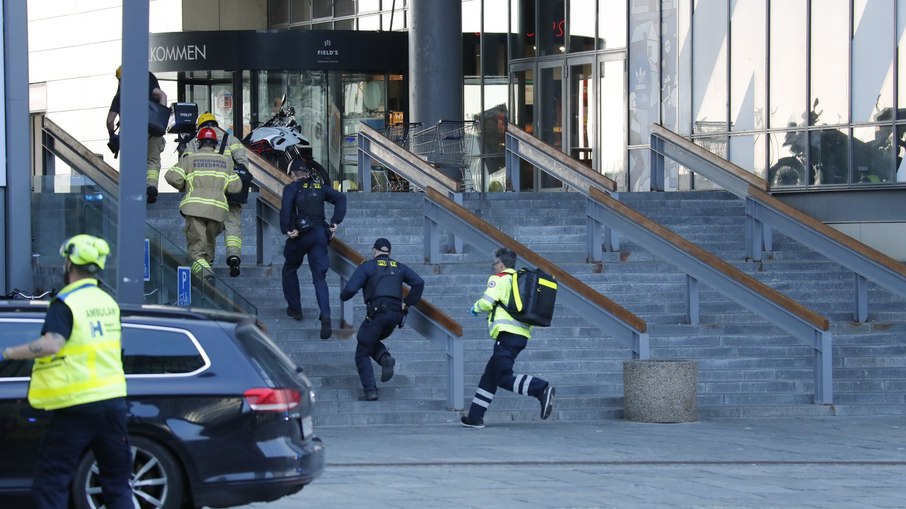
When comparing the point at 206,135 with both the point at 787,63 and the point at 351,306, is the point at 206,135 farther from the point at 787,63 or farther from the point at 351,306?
the point at 787,63

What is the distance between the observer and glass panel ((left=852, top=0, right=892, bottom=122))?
73.4ft

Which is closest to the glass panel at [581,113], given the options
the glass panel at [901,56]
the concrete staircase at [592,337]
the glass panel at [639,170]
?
the glass panel at [639,170]

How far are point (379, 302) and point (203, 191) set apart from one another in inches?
108

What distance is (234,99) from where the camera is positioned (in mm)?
31875

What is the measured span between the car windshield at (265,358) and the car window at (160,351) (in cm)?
26

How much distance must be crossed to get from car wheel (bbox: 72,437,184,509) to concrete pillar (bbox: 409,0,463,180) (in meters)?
19.9

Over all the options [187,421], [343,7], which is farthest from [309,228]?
[343,7]

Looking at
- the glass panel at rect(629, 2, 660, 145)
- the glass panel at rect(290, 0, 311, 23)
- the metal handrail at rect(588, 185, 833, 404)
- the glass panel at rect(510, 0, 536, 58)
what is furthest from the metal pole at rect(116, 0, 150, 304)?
the glass panel at rect(290, 0, 311, 23)

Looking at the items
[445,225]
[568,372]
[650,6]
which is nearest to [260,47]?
[650,6]

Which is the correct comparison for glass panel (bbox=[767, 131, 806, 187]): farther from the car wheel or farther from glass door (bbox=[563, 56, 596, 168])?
the car wheel

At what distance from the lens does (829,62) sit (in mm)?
23594

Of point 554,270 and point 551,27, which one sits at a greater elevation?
point 551,27

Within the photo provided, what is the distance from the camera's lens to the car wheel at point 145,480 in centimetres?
805

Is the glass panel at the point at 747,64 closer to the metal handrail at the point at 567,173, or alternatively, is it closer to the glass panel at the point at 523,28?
the metal handrail at the point at 567,173
